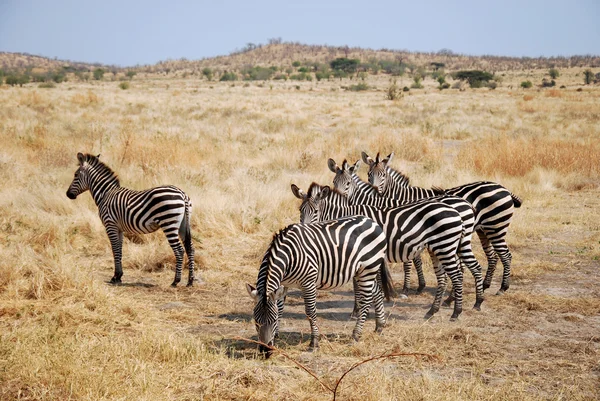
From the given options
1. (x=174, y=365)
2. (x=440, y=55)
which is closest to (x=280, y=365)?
(x=174, y=365)

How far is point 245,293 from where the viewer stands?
8742 millimetres

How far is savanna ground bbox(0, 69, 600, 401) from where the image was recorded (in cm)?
513

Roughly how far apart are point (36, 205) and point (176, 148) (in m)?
5.40

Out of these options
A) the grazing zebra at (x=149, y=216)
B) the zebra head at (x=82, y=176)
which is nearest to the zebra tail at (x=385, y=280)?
the grazing zebra at (x=149, y=216)

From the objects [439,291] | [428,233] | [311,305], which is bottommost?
[439,291]

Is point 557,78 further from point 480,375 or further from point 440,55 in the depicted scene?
point 440,55

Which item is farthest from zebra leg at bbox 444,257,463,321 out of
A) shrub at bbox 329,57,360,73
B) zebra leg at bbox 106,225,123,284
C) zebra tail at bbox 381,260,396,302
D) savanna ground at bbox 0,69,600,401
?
shrub at bbox 329,57,360,73

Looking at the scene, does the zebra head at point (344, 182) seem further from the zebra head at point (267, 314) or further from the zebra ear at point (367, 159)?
the zebra head at point (267, 314)

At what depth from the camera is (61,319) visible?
6512 millimetres

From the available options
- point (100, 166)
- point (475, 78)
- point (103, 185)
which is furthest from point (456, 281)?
point (475, 78)

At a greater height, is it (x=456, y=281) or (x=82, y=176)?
(x=82, y=176)

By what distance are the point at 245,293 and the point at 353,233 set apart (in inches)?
107

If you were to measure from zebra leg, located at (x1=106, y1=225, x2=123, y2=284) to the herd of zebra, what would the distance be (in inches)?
0.6

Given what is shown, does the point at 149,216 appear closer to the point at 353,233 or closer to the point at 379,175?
the point at 353,233
